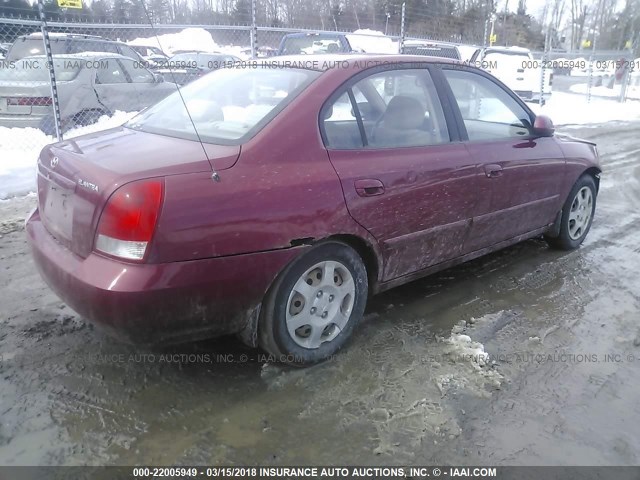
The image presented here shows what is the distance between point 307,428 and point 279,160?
127 centimetres

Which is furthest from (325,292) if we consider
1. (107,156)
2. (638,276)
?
(638,276)

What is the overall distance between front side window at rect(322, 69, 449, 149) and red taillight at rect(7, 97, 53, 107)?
634cm

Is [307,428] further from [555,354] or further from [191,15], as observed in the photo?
[191,15]

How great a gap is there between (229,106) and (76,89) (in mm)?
6295

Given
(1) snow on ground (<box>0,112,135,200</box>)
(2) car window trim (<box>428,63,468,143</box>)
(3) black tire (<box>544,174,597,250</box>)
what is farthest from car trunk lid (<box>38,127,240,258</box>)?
(1) snow on ground (<box>0,112,135,200</box>)

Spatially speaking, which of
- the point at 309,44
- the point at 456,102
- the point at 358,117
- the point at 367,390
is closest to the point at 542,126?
the point at 456,102

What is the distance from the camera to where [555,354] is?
318 cm

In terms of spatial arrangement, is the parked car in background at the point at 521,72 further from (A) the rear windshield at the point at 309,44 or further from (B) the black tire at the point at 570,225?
(B) the black tire at the point at 570,225

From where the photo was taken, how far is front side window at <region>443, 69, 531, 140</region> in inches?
148

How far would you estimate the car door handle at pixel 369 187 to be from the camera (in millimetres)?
2936

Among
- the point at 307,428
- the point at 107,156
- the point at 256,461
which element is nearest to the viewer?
the point at 256,461

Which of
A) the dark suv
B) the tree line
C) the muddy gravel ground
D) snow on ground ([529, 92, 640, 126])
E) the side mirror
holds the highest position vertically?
the tree line

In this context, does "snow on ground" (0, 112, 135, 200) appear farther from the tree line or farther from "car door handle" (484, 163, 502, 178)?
"car door handle" (484, 163, 502, 178)

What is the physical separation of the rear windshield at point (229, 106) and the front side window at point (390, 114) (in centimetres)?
27
